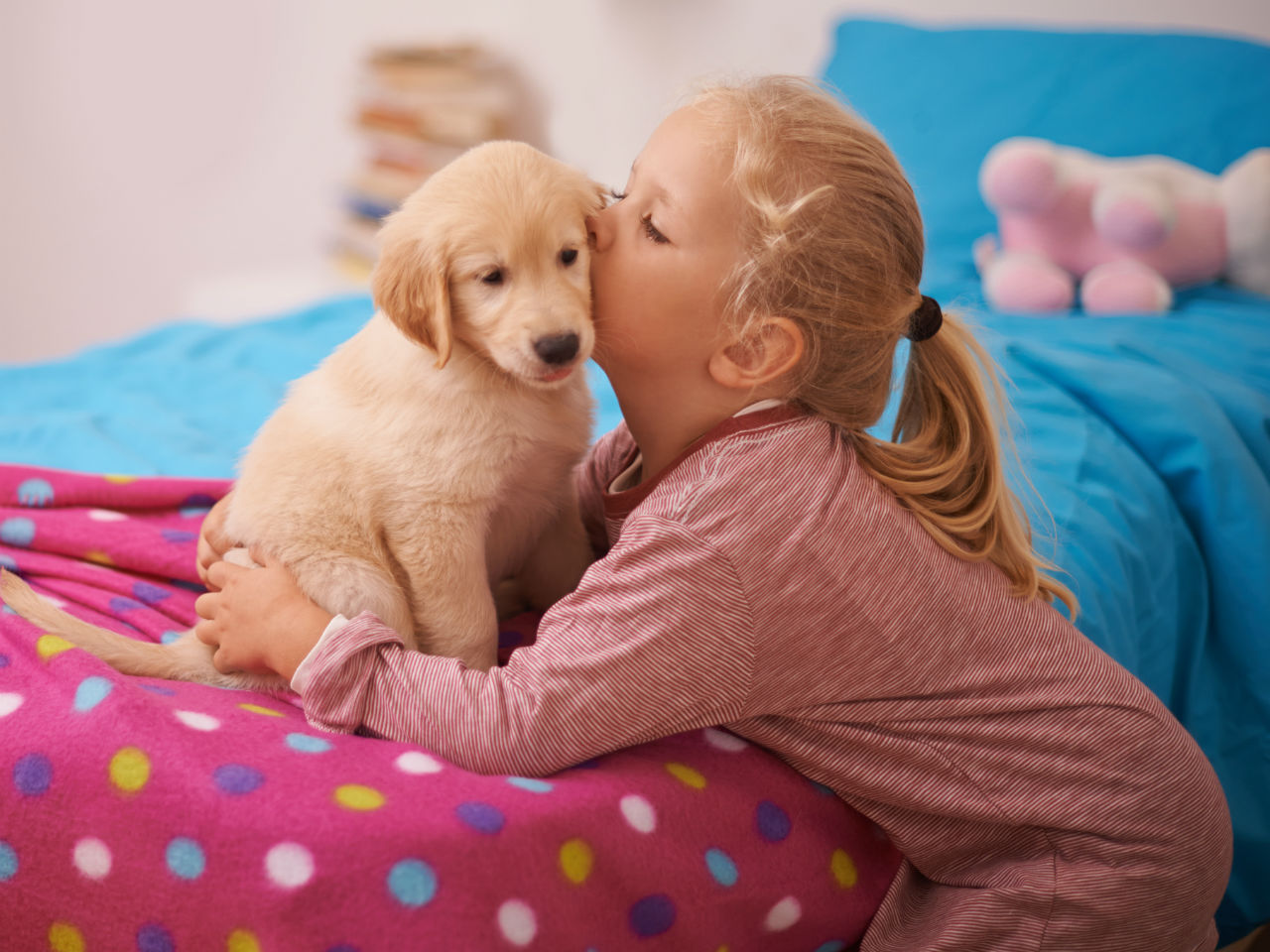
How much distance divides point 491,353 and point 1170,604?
1.11m

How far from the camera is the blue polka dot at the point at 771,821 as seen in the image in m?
1.04

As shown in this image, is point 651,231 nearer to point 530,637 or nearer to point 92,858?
point 530,637

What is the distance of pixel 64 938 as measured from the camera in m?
0.91

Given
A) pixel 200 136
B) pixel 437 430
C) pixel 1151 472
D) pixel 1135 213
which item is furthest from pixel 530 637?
pixel 200 136

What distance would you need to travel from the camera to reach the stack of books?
12.8ft

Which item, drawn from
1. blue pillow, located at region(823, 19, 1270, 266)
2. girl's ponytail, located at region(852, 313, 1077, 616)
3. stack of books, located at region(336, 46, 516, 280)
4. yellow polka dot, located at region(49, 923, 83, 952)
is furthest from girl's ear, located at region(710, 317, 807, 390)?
stack of books, located at region(336, 46, 516, 280)

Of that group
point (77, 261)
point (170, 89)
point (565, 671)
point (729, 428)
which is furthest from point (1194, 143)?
point (77, 261)

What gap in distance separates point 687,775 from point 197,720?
1.54 ft

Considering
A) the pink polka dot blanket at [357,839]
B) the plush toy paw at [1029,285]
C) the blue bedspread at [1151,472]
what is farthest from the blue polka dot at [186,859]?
the plush toy paw at [1029,285]

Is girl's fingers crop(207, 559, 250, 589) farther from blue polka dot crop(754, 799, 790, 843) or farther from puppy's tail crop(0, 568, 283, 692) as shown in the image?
blue polka dot crop(754, 799, 790, 843)

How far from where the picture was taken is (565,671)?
0.98 metres

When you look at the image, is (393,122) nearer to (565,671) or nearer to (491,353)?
(491,353)

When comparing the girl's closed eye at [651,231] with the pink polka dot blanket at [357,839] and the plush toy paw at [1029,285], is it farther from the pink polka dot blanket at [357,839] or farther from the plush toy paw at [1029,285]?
the plush toy paw at [1029,285]

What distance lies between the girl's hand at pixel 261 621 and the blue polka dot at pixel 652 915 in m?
0.43
